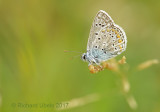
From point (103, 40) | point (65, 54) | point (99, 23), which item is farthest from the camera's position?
point (65, 54)

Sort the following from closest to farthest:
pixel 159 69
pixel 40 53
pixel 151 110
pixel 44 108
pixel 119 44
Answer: pixel 44 108
pixel 119 44
pixel 151 110
pixel 40 53
pixel 159 69

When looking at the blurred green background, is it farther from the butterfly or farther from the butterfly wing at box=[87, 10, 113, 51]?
the butterfly wing at box=[87, 10, 113, 51]

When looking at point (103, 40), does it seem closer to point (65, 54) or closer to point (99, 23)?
point (99, 23)

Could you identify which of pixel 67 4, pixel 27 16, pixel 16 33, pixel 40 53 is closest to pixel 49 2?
pixel 67 4

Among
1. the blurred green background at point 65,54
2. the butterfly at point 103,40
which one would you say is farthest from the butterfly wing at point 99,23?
the blurred green background at point 65,54

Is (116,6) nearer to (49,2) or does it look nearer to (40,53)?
(49,2)

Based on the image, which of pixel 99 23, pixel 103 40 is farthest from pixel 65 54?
pixel 99 23
